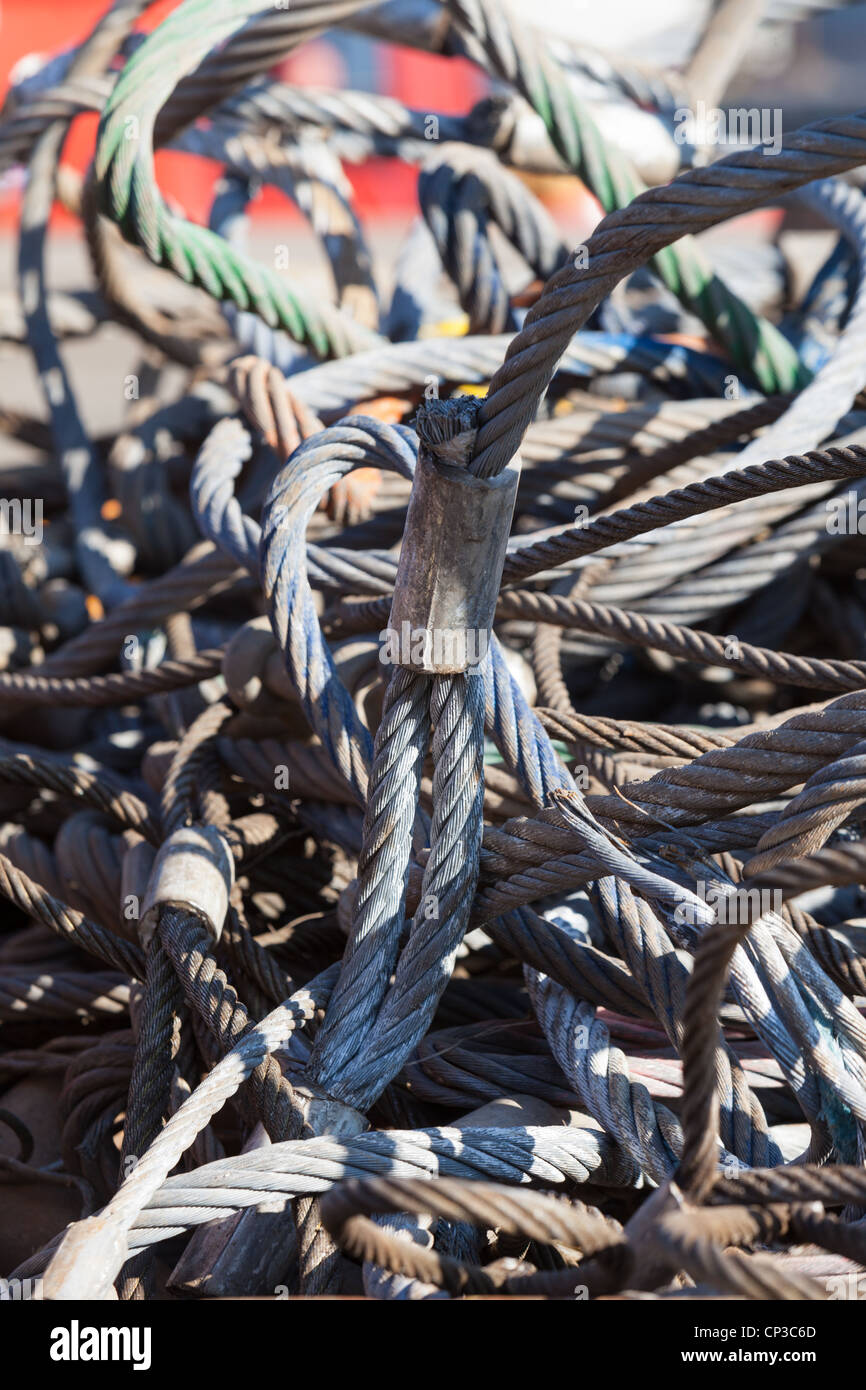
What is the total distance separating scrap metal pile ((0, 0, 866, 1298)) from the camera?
1.68 feet

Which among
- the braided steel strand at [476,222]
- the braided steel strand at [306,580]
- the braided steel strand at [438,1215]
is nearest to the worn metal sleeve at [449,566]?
the braided steel strand at [306,580]

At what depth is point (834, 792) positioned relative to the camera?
570mm

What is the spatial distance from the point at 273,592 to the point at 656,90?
3.73 feet

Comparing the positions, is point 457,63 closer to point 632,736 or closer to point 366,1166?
point 632,736

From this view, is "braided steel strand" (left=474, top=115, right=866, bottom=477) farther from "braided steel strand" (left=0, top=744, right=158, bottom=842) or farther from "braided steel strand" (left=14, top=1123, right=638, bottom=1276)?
"braided steel strand" (left=0, top=744, right=158, bottom=842)

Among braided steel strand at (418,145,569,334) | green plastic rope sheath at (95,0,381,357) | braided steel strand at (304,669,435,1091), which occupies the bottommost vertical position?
braided steel strand at (304,669,435,1091)

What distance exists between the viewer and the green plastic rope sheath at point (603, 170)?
107cm

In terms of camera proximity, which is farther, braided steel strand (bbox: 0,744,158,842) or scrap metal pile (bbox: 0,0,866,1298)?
braided steel strand (bbox: 0,744,158,842)

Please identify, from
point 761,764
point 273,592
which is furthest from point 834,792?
point 273,592

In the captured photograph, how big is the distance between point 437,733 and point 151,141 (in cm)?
68

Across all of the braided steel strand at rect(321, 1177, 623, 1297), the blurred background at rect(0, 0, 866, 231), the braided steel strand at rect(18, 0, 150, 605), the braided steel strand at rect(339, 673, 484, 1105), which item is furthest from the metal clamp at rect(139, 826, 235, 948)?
the blurred background at rect(0, 0, 866, 231)

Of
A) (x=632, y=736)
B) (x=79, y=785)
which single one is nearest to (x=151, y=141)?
(x=79, y=785)

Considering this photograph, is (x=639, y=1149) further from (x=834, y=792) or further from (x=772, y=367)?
(x=772, y=367)

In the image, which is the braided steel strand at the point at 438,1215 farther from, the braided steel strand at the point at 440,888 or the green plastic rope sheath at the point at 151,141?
the green plastic rope sheath at the point at 151,141
